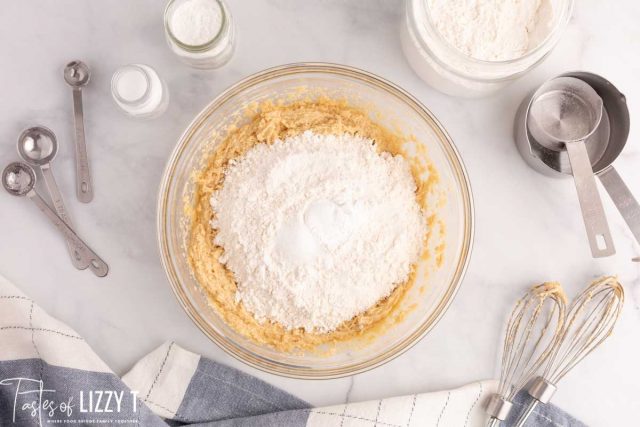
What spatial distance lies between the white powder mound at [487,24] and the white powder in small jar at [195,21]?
1.83ft

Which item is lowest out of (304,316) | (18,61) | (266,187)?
(304,316)

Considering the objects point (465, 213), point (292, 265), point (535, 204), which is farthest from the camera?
point (535, 204)

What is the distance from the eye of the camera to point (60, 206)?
164 centimetres

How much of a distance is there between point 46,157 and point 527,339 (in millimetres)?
1458

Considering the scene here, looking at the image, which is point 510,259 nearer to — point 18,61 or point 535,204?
point 535,204

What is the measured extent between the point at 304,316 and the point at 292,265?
153 mm

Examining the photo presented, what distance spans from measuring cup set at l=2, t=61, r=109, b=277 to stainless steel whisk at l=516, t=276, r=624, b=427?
4.18 ft

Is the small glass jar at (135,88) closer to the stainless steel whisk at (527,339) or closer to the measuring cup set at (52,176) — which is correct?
the measuring cup set at (52,176)

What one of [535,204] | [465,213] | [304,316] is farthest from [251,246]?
[535,204]

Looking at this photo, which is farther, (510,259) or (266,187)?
(510,259)

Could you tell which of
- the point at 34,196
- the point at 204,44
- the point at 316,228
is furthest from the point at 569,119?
the point at 34,196

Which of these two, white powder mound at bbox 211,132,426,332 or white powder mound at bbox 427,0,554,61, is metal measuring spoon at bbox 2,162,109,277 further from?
white powder mound at bbox 427,0,554,61

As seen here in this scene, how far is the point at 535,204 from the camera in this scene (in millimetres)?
1677

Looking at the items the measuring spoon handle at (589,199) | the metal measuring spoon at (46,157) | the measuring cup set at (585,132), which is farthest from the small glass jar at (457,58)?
the metal measuring spoon at (46,157)
